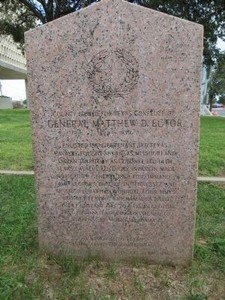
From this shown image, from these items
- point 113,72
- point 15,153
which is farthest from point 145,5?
point 113,72

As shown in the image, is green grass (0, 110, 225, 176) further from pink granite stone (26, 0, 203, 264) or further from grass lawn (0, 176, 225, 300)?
pink granite stone (26, 0, 203, 264)

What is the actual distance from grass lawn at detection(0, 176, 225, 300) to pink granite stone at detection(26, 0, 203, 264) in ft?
0.51

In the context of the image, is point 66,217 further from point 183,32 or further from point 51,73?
point 183,32

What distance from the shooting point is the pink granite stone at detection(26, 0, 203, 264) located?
3090 millimetres

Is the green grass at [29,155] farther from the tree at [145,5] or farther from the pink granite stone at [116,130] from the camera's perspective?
the tree at [145,5]

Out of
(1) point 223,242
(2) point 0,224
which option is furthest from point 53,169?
(1) point 223,242

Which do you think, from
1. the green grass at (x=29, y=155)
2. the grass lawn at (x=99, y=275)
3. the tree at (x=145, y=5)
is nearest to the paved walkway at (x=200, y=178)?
the green grass at (x=29, y=155)

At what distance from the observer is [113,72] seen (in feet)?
10.3

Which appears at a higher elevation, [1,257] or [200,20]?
[200,20]

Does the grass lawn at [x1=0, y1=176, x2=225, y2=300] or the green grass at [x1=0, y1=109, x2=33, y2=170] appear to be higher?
the green grass at [x1=0, y1=109, x2=33, y2=170]

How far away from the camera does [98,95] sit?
3.19 metres

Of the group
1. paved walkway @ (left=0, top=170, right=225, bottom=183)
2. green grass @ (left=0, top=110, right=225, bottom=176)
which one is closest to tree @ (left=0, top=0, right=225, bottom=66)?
green grass @ (left=0, top=110, right=225, bottom=176)

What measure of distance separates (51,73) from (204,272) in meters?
2.02

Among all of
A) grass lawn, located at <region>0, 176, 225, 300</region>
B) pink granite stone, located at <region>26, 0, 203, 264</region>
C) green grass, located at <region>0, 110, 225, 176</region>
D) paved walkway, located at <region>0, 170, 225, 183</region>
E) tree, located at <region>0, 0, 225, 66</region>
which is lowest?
grass lawn, located at <region>0, 176, 225, 300</region>
